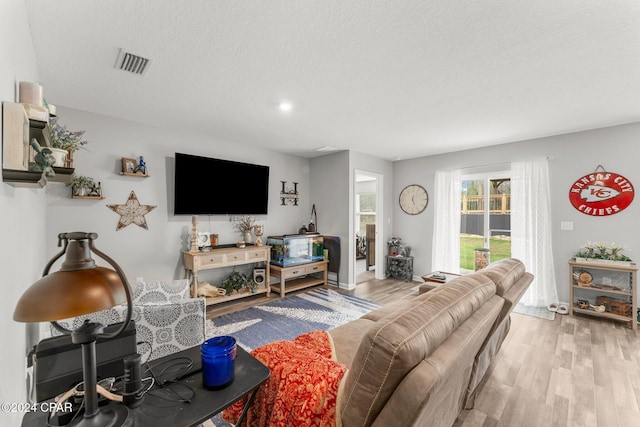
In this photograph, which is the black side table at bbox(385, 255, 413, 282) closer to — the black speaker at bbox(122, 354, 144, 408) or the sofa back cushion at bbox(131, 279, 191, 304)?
the sofa back cushion at bbox(131, 279, 191, 304)

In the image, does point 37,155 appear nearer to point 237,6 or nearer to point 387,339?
point 237,6

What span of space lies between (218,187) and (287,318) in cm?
210

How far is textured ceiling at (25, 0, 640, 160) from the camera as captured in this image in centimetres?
157

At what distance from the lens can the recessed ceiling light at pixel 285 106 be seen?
280 centimetres

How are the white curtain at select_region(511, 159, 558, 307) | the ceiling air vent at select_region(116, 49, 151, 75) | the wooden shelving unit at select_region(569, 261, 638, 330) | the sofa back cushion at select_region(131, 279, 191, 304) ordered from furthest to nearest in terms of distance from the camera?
1. the white curtain at select_region(511, 159, 558, 307)
2. the wooden shelving unit at select_region(569, 261, 638, 330)
3. the sofa back cushion at select_region(131, 279, 191, 304)
4. the ceiling air vent at select_region(116, 49, 151, 75)

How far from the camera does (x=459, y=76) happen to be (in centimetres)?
224

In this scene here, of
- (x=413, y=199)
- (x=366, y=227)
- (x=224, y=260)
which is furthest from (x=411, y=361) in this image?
(x=366, y=227)

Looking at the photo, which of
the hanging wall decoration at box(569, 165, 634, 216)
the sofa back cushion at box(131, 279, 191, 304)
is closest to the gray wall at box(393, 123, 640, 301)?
the hanging wall decoration at box(569, 165, 634, 216)

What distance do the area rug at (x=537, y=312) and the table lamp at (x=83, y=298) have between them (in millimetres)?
4484

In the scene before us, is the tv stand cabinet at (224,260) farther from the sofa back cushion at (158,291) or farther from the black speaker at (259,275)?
the sofa back cushion at (158,291)

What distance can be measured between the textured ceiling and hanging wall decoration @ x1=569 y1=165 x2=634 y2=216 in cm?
67

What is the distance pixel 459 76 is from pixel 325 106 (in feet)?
4.14

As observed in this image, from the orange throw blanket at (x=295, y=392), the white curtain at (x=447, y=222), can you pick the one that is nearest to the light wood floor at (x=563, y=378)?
the orange throw blanket at (x=295, y=392)

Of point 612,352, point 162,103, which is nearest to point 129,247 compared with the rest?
point 162,103
